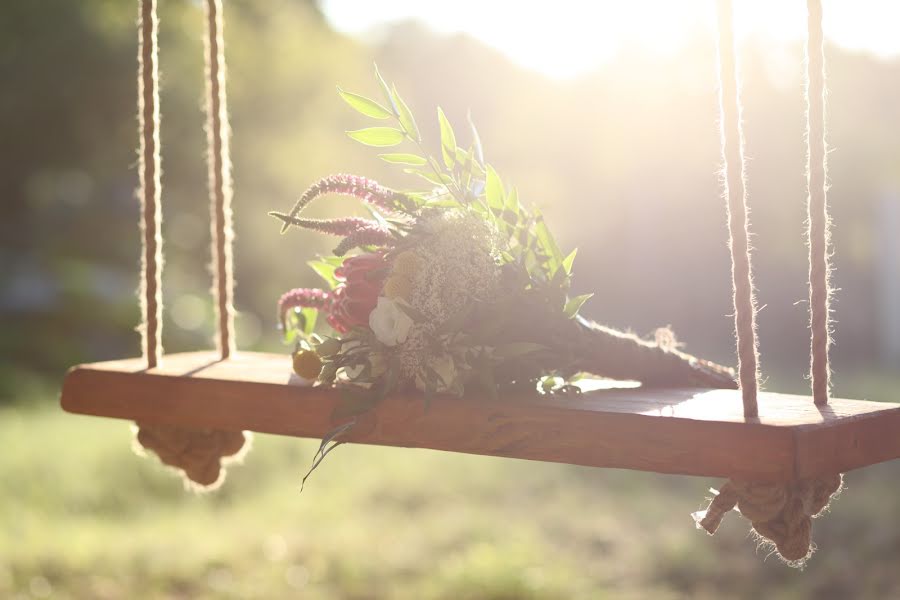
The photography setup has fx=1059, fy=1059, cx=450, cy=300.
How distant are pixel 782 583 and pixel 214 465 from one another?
3.17 metres

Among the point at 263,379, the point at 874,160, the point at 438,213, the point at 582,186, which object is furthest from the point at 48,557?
the point at 874,160

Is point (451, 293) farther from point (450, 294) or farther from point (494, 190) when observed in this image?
point (494, 190)

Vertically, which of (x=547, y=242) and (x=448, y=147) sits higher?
(x=448, y=147)

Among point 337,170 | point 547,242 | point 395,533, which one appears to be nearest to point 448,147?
point 547,242

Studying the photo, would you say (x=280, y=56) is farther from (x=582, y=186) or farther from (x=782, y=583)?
(x=782, y=583)

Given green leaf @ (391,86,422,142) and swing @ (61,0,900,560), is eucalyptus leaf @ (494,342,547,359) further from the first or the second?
green leaf @ (391,86,422,142)

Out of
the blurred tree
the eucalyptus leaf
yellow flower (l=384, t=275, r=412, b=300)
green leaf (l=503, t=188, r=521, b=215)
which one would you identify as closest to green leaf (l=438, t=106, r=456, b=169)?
green leaf (l=503, t=188, r=521, b=215)

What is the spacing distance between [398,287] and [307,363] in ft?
0.87

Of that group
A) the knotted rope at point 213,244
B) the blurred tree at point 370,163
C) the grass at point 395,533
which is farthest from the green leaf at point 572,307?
the blurred tree at point 370,163

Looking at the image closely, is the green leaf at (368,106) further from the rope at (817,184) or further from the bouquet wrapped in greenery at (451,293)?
the rope at (817,184)

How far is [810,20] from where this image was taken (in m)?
1.48

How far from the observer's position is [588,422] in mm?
1510

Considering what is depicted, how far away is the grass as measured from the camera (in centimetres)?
450

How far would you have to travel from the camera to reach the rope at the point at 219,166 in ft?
7.05
